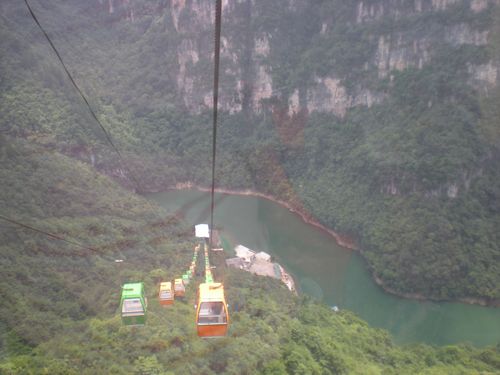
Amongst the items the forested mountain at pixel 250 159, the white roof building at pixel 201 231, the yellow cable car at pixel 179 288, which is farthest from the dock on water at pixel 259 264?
the yellow cable car at pixel 179 288

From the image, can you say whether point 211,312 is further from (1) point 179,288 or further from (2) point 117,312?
(1) point 179,288

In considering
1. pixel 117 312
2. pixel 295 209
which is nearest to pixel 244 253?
pixel 295 209

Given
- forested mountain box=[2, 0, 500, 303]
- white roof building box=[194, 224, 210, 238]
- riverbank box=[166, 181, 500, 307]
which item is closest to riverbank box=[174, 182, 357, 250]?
riverbank box=[166, 181, 500, 307]

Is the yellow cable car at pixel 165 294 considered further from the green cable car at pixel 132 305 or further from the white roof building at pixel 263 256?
the white roof building at pixel 263 256

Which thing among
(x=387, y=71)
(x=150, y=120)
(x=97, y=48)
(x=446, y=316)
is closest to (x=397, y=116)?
(x=387, y=71)

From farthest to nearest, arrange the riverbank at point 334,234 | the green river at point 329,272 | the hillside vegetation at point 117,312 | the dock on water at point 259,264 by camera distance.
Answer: the dock on water at point 259,264 → the riverbank at point 334,234 → the green river at point 329,272 → the hillside vegetation at point 117,312
